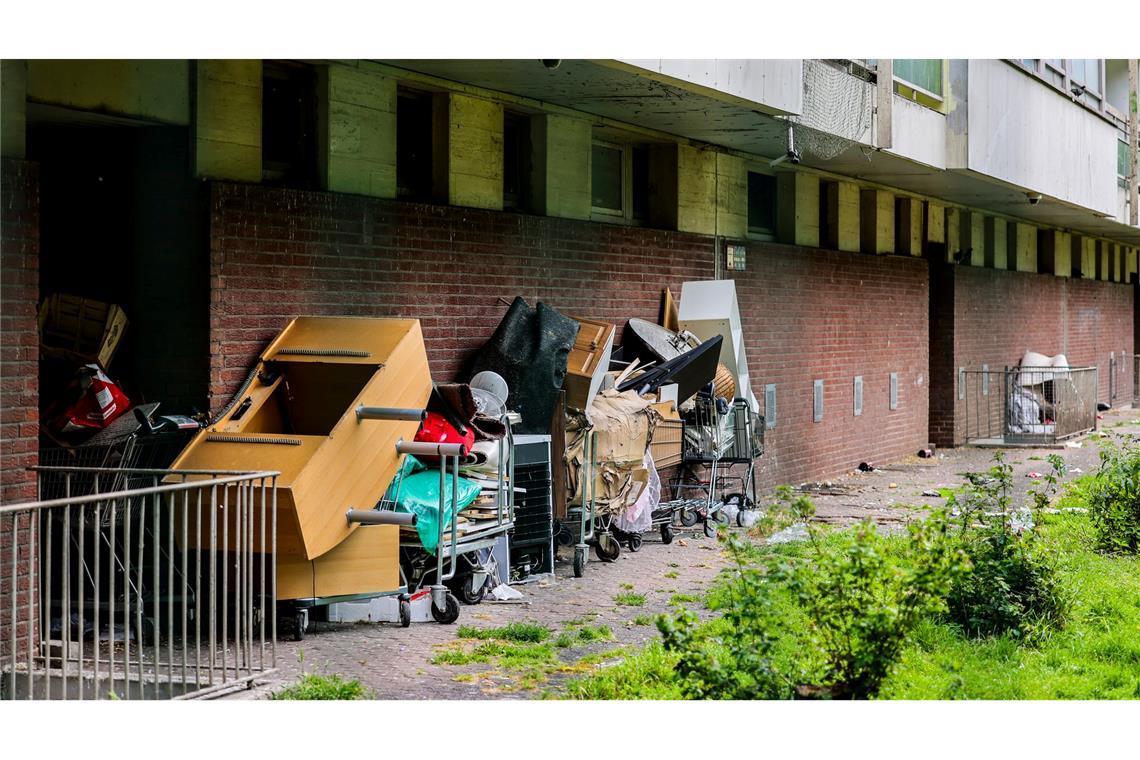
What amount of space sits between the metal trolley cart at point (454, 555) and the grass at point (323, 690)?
1.30 metres

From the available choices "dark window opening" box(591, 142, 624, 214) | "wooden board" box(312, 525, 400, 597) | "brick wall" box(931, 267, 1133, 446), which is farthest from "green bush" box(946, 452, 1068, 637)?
"brick wall" box(931, 267, 1133, 446)

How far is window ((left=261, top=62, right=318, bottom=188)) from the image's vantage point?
9.74 m

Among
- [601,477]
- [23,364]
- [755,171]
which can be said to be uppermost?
[755,171]

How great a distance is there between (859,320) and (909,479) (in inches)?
95.0

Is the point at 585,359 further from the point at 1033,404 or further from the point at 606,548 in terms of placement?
the point at 1033,404

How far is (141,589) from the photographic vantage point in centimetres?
627

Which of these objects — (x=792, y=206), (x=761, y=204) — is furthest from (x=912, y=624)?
(x=792, y=206)

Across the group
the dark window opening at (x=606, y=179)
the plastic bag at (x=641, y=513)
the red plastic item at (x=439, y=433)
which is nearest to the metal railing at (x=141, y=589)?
the red plastic item at (x=439, y=433)

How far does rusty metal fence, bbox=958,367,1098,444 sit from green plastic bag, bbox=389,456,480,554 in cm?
1501

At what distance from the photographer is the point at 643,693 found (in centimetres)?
691

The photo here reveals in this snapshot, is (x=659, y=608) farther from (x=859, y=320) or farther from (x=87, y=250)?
(x=859, y=320)

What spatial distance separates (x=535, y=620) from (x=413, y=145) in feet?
14.0

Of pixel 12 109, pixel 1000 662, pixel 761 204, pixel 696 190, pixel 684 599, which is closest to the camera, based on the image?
pixel 12 109

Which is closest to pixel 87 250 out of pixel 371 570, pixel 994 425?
pixel 371 570
